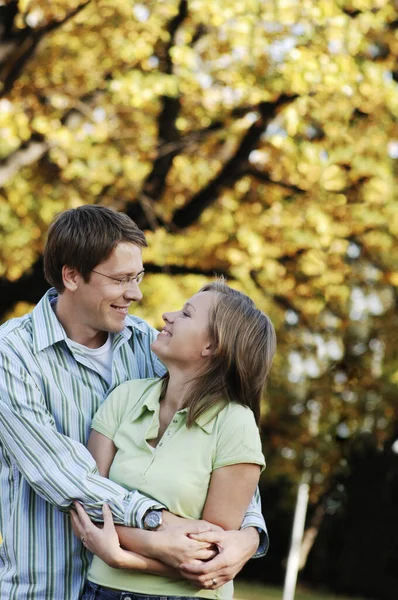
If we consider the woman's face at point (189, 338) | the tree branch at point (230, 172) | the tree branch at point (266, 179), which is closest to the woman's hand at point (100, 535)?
the woman's face at point (189, 338)

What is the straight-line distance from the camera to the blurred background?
807 centimetres

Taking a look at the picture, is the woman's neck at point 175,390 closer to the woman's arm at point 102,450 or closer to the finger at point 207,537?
the woman's arm at point 102,450

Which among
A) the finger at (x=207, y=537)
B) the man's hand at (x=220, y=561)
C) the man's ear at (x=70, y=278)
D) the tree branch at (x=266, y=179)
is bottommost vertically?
the tree branch at (x=266, y=179)

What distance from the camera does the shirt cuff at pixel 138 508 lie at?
2.65 m

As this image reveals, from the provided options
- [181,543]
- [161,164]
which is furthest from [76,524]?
[161,164]

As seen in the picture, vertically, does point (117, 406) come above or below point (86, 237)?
below

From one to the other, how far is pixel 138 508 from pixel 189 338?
510mm

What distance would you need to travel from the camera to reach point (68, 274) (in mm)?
3105

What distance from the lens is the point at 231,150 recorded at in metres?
11.0

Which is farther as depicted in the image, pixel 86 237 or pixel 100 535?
pixel 86 237

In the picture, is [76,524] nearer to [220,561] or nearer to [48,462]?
[48,462]

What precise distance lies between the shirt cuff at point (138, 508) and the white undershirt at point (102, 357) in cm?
53

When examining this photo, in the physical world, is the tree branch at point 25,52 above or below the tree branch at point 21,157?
above

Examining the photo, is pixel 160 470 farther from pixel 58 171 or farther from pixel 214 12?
pixel 58 171
